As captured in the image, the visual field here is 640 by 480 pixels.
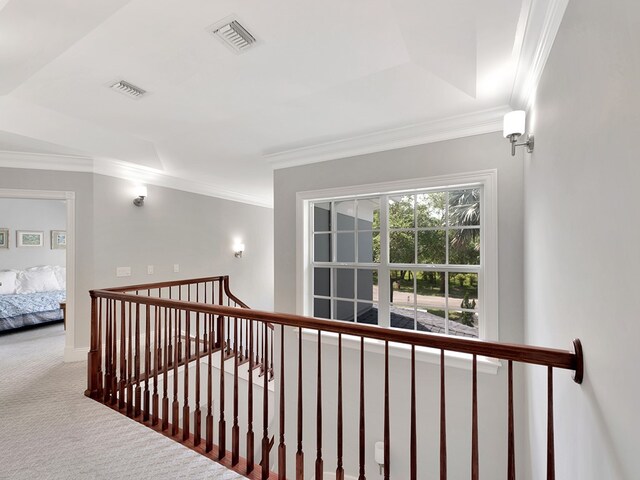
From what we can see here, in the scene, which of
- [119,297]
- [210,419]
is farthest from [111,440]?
[119,297]

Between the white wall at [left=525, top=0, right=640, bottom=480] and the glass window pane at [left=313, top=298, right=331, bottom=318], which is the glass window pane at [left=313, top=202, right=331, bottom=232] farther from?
the white wall at [left=525, top=0, right=640, bottom=480]

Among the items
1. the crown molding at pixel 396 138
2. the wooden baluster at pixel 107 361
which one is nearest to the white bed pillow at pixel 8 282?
the wooden baluster at pixel 107 361

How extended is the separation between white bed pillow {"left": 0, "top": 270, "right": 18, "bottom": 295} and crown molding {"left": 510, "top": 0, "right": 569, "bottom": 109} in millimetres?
7996

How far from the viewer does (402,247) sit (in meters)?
2.87

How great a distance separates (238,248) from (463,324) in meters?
4.11

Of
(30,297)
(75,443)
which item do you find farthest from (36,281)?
(75,443)

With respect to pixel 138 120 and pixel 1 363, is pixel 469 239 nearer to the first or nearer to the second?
pixel 138 120

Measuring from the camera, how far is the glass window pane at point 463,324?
251cm

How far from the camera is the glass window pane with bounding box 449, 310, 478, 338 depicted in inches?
98.7

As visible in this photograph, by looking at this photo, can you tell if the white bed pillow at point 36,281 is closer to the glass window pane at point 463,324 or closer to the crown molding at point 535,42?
the glass window pane at point 463,324

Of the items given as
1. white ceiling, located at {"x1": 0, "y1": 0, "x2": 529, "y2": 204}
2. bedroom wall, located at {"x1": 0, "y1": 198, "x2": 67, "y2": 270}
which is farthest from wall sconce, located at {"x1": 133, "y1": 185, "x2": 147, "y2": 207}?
bedroom wall, located at {"x1": 0, "y1": 198, "x2": 67, "y2": 270}

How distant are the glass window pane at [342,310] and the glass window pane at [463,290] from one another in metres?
1.00

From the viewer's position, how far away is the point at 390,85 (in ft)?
6.72

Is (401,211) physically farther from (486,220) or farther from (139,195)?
(139,195)
